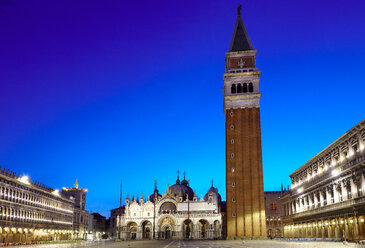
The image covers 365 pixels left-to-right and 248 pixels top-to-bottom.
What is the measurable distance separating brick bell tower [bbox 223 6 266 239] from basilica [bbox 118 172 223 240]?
32322 mm

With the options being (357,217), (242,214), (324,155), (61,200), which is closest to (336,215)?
(357,217)

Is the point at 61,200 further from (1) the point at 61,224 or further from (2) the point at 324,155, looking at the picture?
(2) the point at 324,155

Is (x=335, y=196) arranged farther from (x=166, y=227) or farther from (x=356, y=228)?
(x=166, y=227)

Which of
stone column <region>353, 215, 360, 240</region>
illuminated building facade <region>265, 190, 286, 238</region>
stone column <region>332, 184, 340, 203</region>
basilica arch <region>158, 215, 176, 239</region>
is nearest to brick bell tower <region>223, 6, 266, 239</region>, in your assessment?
stone column <region>332, 184, 340, 203</region>

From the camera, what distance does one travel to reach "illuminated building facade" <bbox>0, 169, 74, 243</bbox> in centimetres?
6500

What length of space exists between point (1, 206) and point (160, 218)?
179 feet

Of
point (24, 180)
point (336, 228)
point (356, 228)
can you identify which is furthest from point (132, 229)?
point (356, 228)

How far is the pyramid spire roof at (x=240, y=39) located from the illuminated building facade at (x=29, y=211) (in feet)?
178

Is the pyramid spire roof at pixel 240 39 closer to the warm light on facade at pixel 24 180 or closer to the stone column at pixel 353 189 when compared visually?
the stone column at pixel 353 189

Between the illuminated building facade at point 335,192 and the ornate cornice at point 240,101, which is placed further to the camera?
the ornate cornice at point 240,101

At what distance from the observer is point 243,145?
7912cm

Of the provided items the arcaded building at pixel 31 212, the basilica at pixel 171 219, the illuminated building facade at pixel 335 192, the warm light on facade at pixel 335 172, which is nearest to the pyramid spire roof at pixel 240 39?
the illuminated building facade at pixel 335 192

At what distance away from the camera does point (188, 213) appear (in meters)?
106

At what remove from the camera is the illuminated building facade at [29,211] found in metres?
65.0
